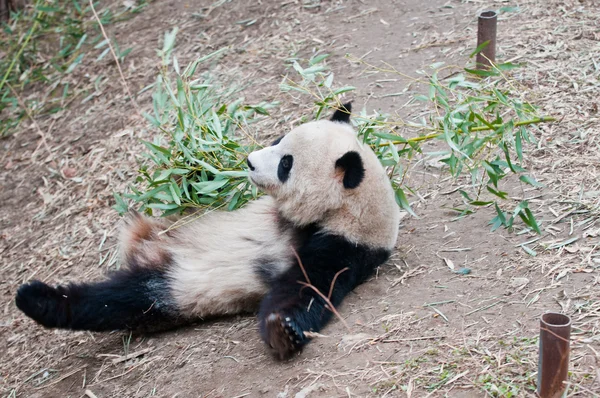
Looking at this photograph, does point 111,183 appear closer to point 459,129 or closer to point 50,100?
point 50,100

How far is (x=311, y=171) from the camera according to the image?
3.62 m

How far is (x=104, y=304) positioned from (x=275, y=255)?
3.08ft

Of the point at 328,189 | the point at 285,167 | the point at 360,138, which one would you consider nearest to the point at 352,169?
the point at 328,189

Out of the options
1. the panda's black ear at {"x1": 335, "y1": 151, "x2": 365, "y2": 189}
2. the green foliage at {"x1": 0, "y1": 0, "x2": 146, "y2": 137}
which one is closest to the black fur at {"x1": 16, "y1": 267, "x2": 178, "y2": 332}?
the panda's black ear at {"x1": 335, "y1": 151, "x2": 365, "y2": 189}

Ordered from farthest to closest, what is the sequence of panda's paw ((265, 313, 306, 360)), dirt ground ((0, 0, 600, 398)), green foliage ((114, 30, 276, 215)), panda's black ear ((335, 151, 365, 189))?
1. green foliage ((114, 30, 276, 215))
2. panda's black ear ((335, 151, 365, 189))
3. panda's paw ((265, 313, 306, 360))
4. dirt ground ((0, 0, 600, 398))

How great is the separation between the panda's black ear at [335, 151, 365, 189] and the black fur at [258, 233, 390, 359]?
0.92 feet

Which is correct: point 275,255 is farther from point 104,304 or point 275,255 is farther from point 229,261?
point 104,304

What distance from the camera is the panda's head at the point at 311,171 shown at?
358 centimetres

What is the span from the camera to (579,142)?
437cm

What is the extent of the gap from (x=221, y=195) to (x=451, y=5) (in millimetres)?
3062

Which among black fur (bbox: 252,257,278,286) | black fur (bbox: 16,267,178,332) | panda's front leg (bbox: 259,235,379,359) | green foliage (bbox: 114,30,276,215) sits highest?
green foliage (bbox: 114,30,276,215)

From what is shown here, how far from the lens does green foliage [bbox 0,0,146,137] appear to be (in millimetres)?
6668

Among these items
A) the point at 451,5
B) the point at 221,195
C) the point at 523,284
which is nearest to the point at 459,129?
the point at 523,284

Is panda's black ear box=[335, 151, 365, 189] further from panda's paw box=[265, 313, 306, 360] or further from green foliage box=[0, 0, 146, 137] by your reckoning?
green foliage box=[0, 0, 146, 137]
